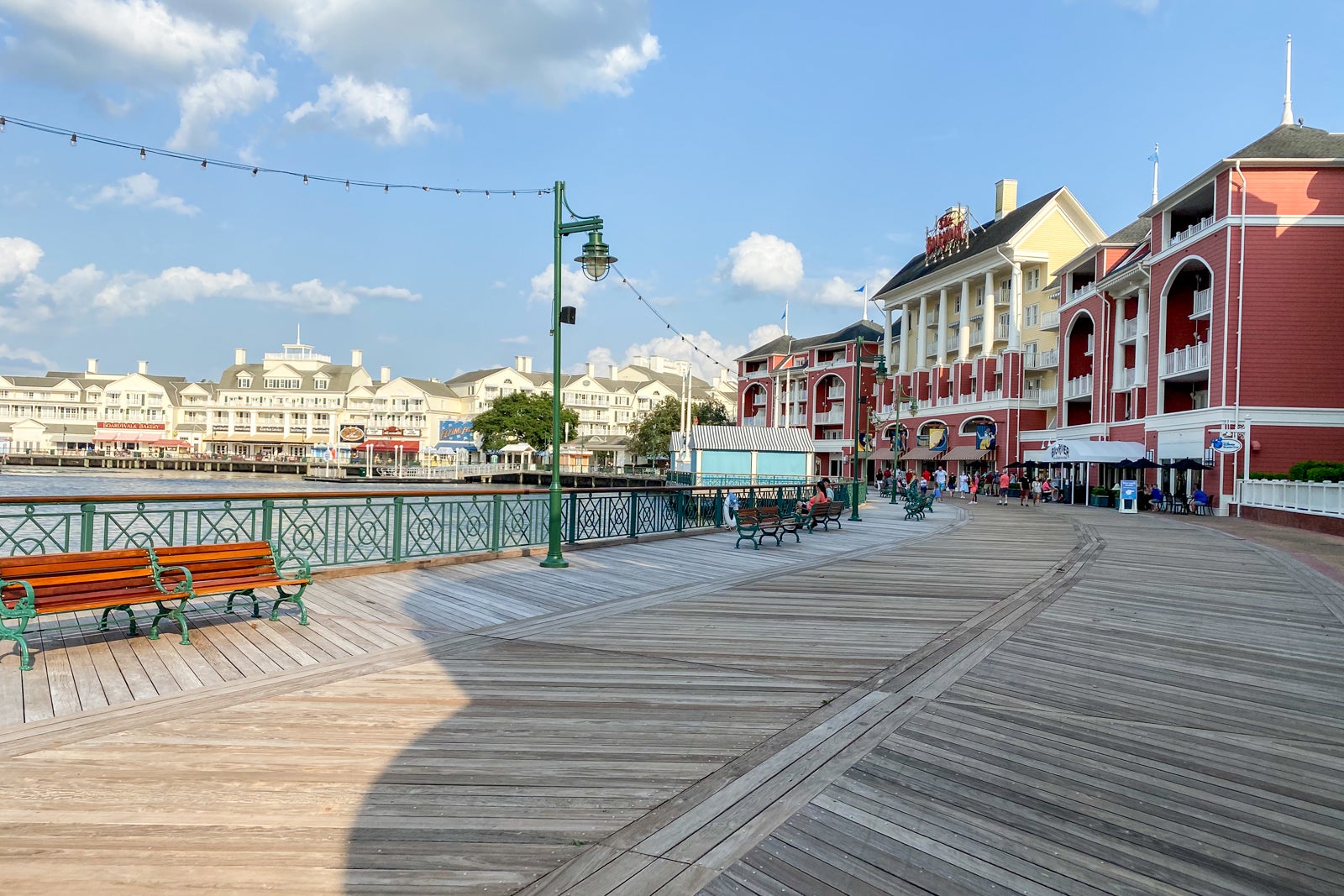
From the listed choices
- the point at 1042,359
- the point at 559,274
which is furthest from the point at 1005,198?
the point at 559,274

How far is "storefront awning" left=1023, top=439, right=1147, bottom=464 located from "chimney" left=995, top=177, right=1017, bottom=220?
31318 millimetres

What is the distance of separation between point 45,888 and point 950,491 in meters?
55.0

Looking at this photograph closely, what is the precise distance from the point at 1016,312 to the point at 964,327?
4375 millimetres

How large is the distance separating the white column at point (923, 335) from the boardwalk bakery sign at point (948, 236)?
10.6 feet

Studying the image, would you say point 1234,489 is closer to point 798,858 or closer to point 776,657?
point 776,657

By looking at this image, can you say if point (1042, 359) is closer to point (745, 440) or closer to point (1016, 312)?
point (1016, 312)

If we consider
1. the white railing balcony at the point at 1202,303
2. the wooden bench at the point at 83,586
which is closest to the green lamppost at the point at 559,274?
the wooden bench at the point at 83,586

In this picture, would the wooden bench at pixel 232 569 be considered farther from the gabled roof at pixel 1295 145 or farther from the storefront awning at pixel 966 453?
the storefront awning at pixel 966 453

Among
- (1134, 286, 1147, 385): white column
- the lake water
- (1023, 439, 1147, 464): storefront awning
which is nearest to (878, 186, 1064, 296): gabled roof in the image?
(1134, 286, 1147, 385): white column

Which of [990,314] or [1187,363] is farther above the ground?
[990,314]

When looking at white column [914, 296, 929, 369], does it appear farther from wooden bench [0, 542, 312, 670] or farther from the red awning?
wooden bench [0, 542, 312, 670]

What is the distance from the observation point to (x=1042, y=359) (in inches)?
2125

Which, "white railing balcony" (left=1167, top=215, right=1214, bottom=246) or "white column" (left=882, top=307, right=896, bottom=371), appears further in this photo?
"white column" (left=882, top=307, right=896, bottom=371)

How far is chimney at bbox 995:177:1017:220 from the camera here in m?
64.7
